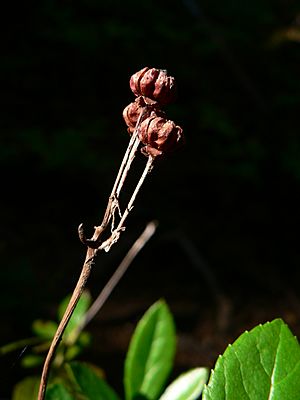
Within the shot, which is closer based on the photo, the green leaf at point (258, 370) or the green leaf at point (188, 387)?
the green leaf at point (258, 370)

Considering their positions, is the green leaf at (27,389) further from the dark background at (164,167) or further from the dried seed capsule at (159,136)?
the dark background at (164,167)

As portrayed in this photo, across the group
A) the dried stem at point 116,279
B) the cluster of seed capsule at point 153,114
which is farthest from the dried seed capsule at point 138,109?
the dried stem at point 116,279

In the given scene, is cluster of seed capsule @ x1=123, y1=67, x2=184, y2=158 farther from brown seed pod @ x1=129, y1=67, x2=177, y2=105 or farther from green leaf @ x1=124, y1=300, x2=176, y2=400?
green leaf @ x1=124, y1=300, x2=176, y2=400

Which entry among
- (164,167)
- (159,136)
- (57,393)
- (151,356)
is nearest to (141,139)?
(159,136)

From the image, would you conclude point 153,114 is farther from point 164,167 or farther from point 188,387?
point 164,167

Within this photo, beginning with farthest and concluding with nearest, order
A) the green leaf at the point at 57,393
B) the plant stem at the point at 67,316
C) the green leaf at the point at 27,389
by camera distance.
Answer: the green leaf at the point at 27,389, the green leaf at the point at 57,393, the plant stem at the point at 67,316

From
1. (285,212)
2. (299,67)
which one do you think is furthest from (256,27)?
(285,212)

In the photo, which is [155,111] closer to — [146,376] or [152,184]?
[146,376]

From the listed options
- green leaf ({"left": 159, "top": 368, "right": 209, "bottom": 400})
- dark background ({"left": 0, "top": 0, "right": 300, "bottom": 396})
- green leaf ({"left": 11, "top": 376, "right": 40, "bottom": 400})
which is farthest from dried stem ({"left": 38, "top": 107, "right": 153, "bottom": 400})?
dark background ({"left": 0, "top": 0, "right": 300, "bottom": 396})
